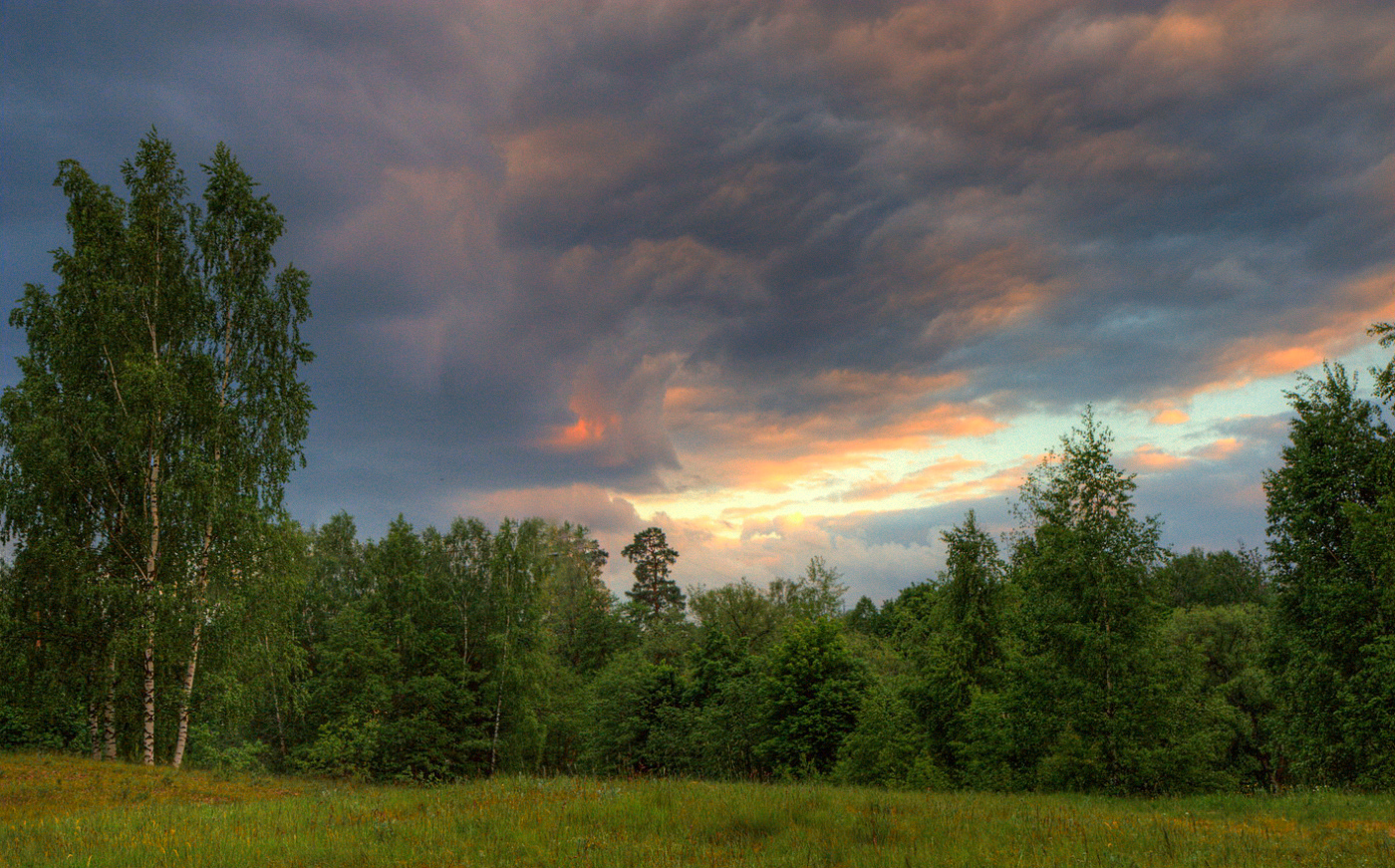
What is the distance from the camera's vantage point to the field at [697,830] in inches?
384

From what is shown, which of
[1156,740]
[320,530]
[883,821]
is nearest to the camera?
[883,821]

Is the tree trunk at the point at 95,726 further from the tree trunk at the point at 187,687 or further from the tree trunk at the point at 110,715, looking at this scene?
the tree trunk at the point at 187,687

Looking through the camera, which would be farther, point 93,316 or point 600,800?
point 93,316

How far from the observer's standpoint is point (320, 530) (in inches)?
2665

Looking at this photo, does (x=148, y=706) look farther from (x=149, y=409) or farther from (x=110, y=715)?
(x=149, y=409)

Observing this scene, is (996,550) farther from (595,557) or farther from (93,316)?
(595,557)

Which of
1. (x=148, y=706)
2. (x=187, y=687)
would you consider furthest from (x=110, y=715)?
(x=187, y=687)

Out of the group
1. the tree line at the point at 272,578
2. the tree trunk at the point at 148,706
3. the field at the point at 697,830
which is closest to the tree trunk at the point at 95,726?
the tree line at the point at 272,578

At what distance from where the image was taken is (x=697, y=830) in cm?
1150

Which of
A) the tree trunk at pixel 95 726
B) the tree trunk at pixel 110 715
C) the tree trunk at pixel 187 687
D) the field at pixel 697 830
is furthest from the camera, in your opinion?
the tree trunk at pixel 95 726

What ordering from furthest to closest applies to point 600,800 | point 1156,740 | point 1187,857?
point 1156,740, point 600,800, point 1187,857

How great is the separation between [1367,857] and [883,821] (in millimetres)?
6300

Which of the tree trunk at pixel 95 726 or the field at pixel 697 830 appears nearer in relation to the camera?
the field at pixel 697 830

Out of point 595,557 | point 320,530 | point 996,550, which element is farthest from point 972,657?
point 595,557
